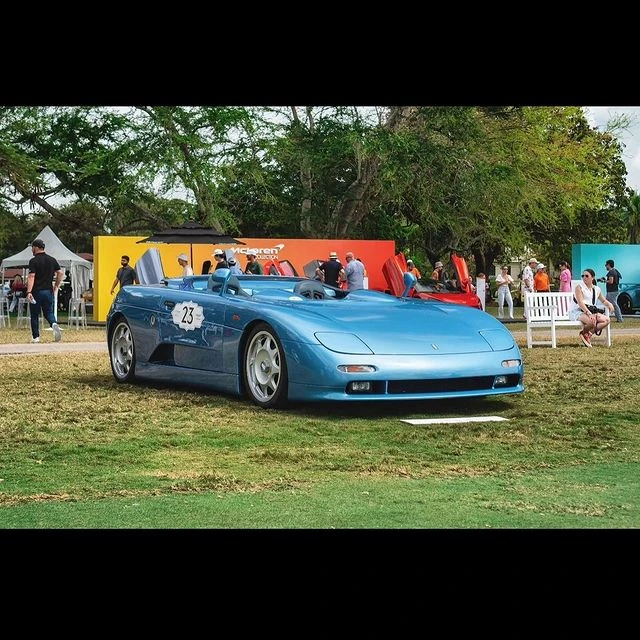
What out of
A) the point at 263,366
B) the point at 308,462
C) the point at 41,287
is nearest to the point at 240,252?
the point at 41,287

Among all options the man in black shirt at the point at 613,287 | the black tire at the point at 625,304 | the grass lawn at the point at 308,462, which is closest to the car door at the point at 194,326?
the grass lawn at the point at 308,462

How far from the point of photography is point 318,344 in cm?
547

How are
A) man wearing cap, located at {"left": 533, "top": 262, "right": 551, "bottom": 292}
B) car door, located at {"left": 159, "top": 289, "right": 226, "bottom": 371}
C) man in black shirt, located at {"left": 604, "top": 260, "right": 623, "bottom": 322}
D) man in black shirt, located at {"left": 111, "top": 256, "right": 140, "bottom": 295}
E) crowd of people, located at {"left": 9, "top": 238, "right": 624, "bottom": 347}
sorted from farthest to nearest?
man in black shirt, located at {"left": 604, "top": 260, "right": 623, "bottom": 322} → man in black shirt, located at {"left": 111, "top": 256, "right": 140, "bottom": 295} → man wearing cap, located at {"left": 533, "top": 262, "right": 551, "bottom": 292} → crowd of people, located at {"left": 9, "top": 238, "right": 624, "bottom": 347} → car door, located at {"left": 159, "top": 289, "right": 226, "bottom": 371}

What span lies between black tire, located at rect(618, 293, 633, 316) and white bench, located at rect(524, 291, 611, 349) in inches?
218

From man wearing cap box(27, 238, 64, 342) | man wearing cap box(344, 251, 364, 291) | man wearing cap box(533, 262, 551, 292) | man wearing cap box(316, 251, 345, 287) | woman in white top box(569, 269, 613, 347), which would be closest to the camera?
woman in white top box(569, 269, 613, 347)

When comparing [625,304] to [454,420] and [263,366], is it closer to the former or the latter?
[454,420]

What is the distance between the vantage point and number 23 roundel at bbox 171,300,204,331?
6.23 m

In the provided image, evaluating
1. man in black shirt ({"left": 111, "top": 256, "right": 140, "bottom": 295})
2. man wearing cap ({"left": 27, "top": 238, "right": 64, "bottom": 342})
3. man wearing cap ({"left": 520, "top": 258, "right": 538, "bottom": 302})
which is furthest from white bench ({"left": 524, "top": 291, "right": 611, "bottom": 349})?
man in black shirt ({"left": 111, "top": 256, "right": 140, "bottom": 295})

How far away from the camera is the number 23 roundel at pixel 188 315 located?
245 inches

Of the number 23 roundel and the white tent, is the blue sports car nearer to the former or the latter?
the number 23 roundel

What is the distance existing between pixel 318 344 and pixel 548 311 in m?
5.53
